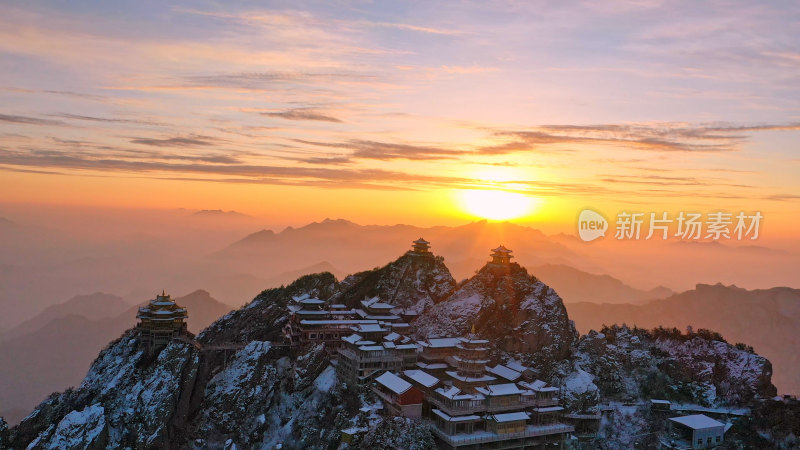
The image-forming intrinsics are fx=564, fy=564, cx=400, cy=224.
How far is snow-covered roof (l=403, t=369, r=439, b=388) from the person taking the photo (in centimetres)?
7512

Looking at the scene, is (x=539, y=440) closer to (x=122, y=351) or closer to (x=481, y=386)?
(x=481, y=386)

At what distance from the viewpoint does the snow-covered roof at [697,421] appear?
7719 cm

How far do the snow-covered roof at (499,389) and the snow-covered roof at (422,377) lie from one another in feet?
19.6

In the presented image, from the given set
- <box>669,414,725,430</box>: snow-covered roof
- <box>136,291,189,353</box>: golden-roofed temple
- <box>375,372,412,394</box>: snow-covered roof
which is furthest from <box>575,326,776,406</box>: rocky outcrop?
<box>136,291,189,353</box>: golden-roofed temple

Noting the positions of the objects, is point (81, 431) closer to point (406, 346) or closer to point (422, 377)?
point (406, 346)

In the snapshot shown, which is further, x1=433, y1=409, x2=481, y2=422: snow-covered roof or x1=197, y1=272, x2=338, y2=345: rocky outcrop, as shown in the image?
x1=197, y1=272, x2=338, y2=345: rocky outcrop

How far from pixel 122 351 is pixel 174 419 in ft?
65.7

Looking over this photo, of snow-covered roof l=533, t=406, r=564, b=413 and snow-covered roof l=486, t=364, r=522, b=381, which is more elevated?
snow-covered roof l=486, t=364, r=522, b=381

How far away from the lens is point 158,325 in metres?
94.6

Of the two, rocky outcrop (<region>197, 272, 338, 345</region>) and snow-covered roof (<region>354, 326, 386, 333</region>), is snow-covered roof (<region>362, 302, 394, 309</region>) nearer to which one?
snow-covered roof (<region>354, 326, 386, 333</region>)

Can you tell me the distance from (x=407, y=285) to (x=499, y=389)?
1586 inches

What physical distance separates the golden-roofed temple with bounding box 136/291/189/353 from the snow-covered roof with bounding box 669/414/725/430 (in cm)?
7929

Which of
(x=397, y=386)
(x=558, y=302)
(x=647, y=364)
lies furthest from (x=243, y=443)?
(x=647, y=364)

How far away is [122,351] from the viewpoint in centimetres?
9525
